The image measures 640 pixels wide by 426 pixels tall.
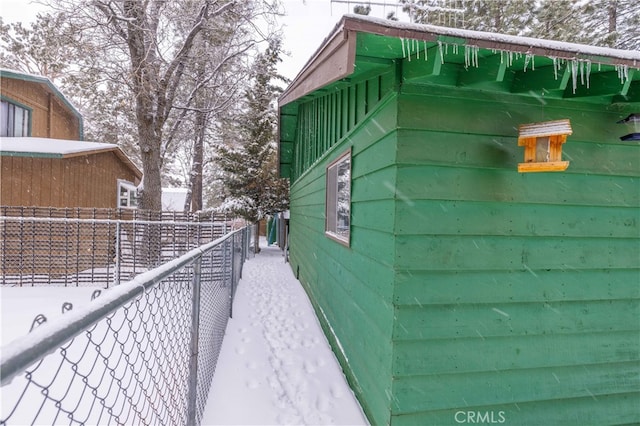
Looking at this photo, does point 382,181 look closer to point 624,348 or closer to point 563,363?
point 563,363

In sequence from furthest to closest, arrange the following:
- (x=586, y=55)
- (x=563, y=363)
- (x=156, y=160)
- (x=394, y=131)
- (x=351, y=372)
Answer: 1. (x=156, y=160)
2. (x=351, y=372)
3. (x=563, y=363)
4. (x=394, y=131)
5. (x=586, y=55)

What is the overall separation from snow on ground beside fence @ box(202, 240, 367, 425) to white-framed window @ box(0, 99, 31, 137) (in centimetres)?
1007

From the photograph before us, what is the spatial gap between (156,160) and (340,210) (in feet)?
25.6

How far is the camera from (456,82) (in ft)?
7.46

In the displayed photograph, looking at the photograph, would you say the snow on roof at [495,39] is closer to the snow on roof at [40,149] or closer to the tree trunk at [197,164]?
the snow on roof at [40,149]

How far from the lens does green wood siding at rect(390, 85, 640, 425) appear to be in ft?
7.25

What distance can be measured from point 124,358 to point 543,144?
133 inches

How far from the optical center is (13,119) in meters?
10.5

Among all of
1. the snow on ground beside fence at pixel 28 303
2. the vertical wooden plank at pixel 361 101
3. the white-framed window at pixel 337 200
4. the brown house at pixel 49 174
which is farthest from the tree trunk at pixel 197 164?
the vertical wooden plank at pixel 361 101

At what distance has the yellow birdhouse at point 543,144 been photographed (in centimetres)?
206

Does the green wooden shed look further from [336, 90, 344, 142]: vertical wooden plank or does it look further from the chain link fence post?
[336, 90, 344, 142]: vertical wooden plank

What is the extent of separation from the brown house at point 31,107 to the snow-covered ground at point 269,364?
22.0 feet

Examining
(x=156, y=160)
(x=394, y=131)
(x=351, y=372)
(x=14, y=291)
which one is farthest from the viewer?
(x=156, y=160)

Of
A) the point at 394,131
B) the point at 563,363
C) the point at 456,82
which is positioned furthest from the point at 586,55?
the point at 563,363
